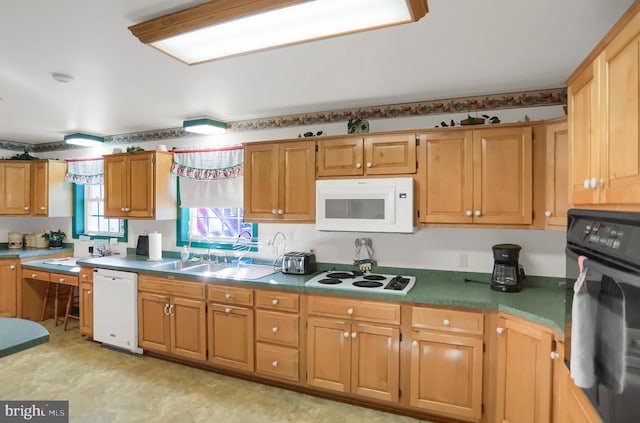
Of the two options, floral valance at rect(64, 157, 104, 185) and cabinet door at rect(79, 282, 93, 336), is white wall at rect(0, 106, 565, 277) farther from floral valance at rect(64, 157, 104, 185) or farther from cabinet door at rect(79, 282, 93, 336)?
cabinet door at rect(79, 282, 93, 336)

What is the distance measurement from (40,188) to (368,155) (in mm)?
4661

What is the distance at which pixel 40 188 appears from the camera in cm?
489

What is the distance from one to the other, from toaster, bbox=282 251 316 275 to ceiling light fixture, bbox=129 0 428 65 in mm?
1874

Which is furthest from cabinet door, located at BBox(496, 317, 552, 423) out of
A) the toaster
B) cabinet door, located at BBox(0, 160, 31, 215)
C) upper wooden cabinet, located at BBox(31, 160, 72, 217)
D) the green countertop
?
cabinet door, located at BBox(0, 160, 31, 215)

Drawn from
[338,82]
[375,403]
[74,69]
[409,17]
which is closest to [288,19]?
[409,17]

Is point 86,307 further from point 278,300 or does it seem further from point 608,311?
point 608,311

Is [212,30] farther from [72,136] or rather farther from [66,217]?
[66,217]

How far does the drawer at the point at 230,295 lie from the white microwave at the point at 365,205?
84 cm

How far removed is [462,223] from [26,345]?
270 cm

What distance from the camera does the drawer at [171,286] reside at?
10.7 feet

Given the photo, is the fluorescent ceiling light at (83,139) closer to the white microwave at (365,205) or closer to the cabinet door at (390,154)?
the white microwave at (365,205)

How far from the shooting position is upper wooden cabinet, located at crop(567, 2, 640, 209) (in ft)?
3.74

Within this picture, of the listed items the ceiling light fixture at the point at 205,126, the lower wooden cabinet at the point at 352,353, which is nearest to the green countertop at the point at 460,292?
the lower wooden cabinet at the point at 352,353

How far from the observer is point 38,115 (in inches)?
145
